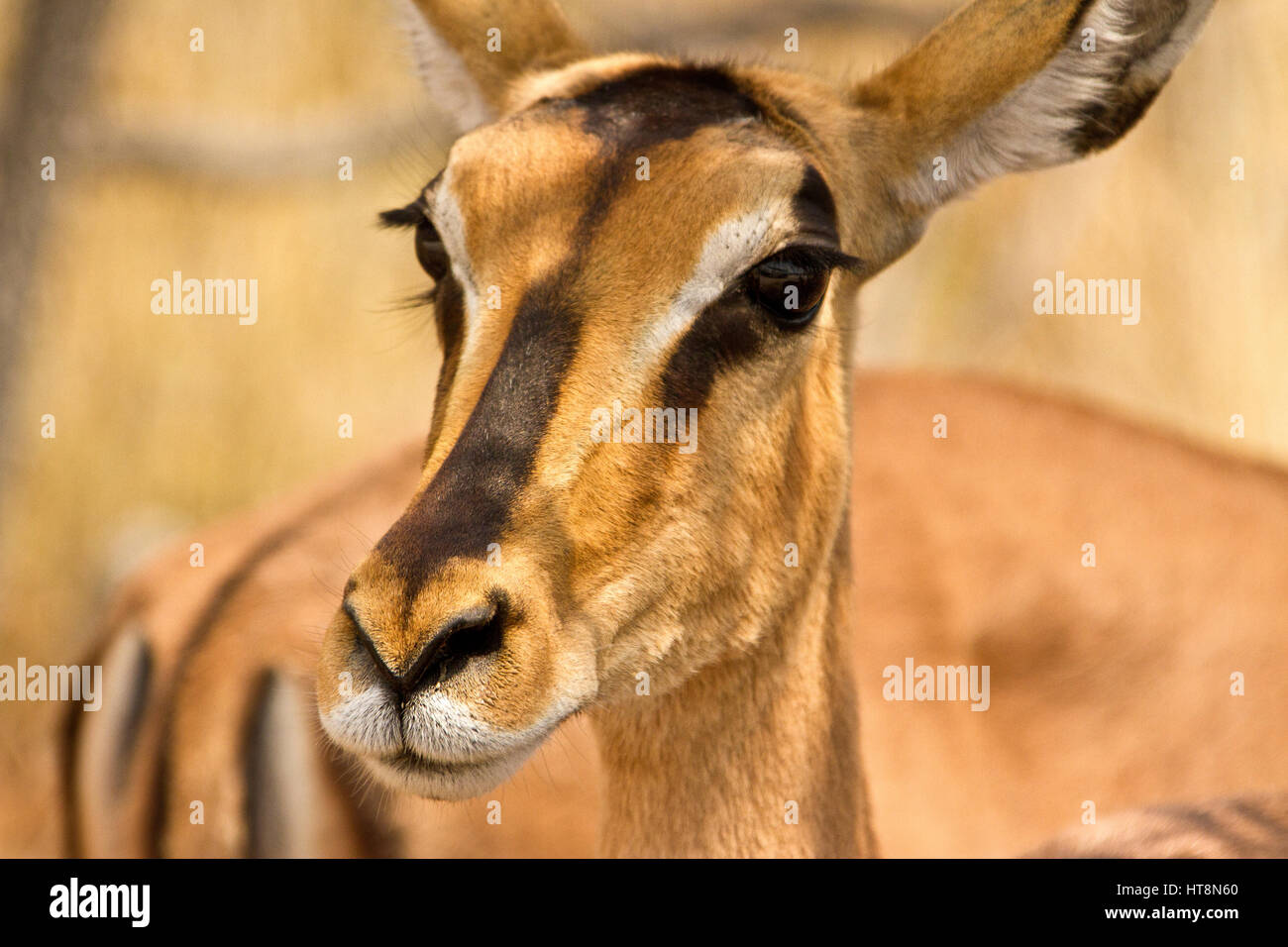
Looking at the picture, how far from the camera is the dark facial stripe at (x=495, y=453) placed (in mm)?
2533

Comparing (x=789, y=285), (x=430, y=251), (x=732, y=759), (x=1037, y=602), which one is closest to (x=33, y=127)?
(x=430, y=251)

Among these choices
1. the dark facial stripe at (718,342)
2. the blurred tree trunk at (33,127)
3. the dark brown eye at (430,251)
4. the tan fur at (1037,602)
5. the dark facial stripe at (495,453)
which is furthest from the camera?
the blurred tree trunk at (33,127)

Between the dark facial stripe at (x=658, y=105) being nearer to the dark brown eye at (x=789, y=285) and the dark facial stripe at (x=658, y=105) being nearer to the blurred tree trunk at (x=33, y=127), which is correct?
the dark brown eye at (x=789, y=285)

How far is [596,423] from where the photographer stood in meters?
2.81

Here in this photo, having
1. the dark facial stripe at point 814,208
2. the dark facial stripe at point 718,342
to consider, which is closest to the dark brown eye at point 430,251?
the dark facial stripe at point 718,342

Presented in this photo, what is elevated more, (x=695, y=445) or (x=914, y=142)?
(x=914, y=142)

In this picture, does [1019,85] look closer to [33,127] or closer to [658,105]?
[658,105]

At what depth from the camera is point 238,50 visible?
32.6ft

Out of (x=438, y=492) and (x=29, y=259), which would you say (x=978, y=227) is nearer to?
(x=29, y=259)

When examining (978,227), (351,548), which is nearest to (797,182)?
(351,548)

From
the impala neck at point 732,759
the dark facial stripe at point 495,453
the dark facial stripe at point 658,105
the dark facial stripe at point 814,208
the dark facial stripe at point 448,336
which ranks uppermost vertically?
the dark facial stripe at point 658,105

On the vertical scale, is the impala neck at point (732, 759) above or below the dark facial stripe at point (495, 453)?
below

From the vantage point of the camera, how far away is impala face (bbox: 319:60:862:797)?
2.51m

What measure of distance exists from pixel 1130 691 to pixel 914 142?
3.49 m
